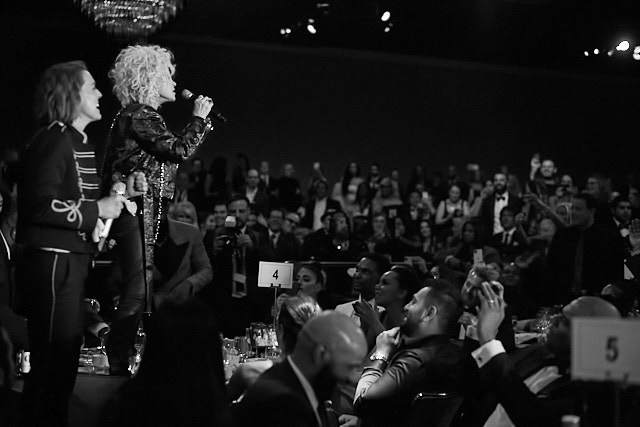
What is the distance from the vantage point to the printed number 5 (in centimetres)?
254

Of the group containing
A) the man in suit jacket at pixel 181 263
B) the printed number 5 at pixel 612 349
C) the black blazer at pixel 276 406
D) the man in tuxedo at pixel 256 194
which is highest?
the printed number 5 at pixel 612 349

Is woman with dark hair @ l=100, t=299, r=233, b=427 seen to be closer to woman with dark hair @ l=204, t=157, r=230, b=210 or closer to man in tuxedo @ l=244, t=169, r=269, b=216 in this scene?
man in tuxedo @ l=244, t=169, r=269, b=216

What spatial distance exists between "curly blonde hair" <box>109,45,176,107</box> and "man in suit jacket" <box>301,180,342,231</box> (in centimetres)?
868

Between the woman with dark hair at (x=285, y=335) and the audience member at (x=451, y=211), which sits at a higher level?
the woman with dark hair at (x=285, y=335)

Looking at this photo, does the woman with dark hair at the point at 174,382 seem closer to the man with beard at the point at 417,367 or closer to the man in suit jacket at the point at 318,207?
the man with beard at the point at 417,367

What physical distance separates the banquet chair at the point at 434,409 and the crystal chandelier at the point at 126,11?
16.0 ft

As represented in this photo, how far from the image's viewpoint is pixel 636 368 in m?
2.55

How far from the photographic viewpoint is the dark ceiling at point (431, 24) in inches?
540

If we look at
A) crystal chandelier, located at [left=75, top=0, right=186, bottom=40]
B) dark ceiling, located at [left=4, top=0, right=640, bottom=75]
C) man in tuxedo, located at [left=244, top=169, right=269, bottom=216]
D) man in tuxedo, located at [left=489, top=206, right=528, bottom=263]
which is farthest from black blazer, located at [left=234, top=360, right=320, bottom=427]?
dark ceiling, located at [left=4, top=0, right=640, bottom=75]

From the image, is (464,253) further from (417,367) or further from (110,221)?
(110,221)

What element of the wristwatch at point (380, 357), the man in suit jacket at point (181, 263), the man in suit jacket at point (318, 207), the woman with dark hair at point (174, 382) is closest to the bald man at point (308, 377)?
the woman with dark hair at point (174, 382)

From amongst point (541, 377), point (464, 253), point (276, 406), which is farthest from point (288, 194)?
point (276, 406)

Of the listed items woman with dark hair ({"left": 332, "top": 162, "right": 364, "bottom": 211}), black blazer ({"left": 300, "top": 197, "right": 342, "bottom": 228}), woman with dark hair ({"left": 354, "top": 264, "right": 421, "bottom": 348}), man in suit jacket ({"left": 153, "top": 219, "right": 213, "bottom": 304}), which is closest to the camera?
man in suit jacket ({"left": 153, "top": 219, "right": 213, "bottom": 304})

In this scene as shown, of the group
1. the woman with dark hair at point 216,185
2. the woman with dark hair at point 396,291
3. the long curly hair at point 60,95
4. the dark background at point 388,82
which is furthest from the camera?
the dark background at point 388,82
